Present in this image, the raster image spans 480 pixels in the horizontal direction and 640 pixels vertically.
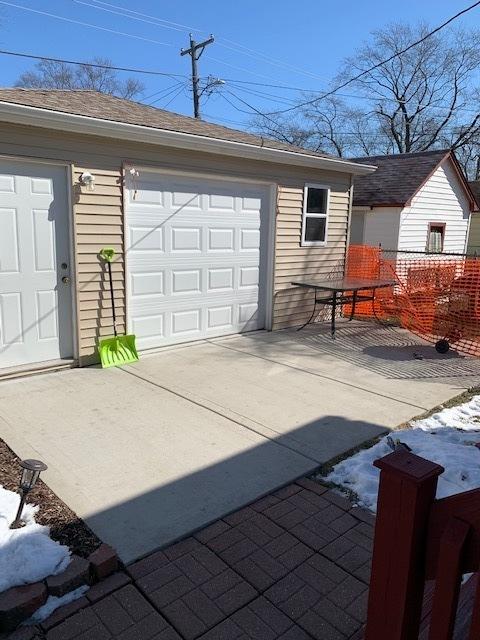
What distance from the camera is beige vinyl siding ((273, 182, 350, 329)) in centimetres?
736

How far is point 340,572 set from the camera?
233 centimetres

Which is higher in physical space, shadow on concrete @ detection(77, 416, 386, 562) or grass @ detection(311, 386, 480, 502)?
grass @ detection(311, 386, 480, 502)

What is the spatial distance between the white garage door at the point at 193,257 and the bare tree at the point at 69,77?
15.1 metres

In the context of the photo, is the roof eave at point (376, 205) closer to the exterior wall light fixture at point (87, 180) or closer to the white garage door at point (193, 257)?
the white garage door at point (193, 257)

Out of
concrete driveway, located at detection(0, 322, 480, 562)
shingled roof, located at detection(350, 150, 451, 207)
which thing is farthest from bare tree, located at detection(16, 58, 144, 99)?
concrete driveway, located at detection(0, 322, 480, 562)

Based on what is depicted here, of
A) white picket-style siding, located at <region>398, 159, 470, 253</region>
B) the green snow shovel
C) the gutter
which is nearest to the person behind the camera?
the gutter

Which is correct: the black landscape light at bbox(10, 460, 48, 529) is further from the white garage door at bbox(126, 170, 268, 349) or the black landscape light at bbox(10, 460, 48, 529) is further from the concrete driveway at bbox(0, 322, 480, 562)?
the white garage door at bbox(126, 170, 268, 349)

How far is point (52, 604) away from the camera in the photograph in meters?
2.09

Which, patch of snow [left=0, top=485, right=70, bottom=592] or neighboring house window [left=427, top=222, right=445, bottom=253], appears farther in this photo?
neighboring house window [left=427, top=222, right=445, bottom=253]

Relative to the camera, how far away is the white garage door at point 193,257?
5.84 meters

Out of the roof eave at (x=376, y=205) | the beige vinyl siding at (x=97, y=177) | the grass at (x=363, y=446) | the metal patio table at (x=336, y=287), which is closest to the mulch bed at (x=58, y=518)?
the grass at (x=363, y=446)

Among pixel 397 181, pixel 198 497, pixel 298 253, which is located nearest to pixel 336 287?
pixel 298 253

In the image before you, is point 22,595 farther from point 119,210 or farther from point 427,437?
point 119,210

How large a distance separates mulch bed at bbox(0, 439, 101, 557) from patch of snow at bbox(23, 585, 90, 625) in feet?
0.68
